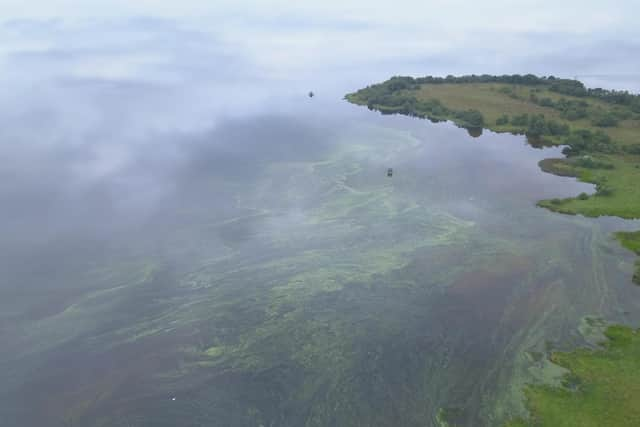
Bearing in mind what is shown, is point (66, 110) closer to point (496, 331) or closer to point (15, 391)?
point (15, 391)

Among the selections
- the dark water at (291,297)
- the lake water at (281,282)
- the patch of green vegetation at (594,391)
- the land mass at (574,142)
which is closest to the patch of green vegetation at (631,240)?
the land mass at (574,142)

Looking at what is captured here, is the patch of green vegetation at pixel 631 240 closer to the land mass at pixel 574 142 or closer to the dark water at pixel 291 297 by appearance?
the land mass at pixel 574 142

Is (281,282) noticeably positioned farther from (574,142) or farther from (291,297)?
(574,142)

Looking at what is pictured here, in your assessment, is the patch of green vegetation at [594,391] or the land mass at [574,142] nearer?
the patch of green vegetation at [594,391]

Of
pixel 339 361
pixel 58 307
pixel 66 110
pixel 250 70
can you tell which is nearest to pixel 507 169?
pixel 339 361

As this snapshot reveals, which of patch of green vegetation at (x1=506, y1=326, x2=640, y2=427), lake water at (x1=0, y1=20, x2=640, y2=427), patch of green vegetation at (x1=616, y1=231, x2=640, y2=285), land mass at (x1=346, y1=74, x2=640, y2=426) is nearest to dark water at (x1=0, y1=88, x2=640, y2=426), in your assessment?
lake water at (x1=0, y1=20, x2=640, y2=427)

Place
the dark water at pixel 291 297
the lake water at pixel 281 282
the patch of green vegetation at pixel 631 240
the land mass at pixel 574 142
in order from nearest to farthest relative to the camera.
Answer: the land mass at pixel 574 142 → the dark water at pixel 291 297 → the lake water at pixel 281 282 → the patch of green vegetation at pixel 631 240

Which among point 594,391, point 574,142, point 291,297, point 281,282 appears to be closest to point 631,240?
point 594,391
